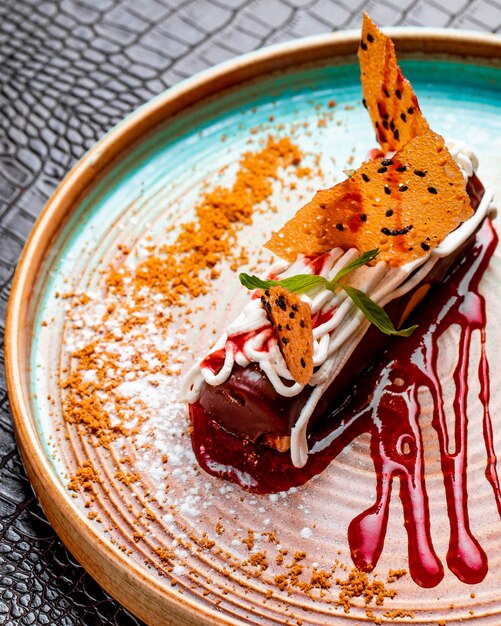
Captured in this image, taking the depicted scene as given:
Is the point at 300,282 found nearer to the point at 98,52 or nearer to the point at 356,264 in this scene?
the point at 356,264

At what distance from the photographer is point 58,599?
115 inches

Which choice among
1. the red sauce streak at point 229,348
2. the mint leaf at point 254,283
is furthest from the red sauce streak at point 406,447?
the mint leaf at point 254,283

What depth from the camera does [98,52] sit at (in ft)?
14.7

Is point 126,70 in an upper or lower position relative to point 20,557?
upper

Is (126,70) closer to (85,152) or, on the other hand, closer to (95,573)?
(85,152)

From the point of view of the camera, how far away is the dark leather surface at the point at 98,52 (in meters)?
4.09

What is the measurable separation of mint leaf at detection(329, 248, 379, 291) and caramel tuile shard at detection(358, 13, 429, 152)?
1.62ft

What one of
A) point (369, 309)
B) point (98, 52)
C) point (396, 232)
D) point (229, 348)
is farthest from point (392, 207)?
point (98, 52)

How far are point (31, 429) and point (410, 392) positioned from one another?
4.24 ft

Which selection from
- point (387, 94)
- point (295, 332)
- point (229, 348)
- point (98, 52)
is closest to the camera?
point (295, 332)

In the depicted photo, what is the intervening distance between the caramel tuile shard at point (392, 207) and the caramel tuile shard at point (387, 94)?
192mm

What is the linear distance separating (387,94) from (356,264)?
690mm

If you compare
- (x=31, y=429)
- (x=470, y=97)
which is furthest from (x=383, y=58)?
(x=31, y=429)

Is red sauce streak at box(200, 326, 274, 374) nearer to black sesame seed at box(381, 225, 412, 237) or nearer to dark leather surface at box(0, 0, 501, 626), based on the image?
black sesame seed at box(381, 225, 412, 237)
